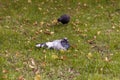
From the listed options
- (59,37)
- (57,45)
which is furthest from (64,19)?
(57,45)

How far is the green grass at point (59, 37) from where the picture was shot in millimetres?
6719

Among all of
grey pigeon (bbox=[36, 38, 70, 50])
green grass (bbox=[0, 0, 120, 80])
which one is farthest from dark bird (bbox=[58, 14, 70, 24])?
grey pigeon (bbox=[36, 38, 70, 50])

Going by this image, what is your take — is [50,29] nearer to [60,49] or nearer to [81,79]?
[60,49]

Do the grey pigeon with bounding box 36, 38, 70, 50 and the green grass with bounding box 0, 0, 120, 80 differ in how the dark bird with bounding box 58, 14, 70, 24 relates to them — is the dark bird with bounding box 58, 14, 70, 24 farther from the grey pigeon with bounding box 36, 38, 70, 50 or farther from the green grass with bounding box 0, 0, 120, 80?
the grey pigeon with bounding box 36, 38, 70, 50

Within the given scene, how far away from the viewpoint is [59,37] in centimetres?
899

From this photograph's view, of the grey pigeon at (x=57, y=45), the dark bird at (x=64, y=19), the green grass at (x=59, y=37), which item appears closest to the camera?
the green grass at (x=59, y=37)

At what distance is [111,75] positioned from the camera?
22.0 feet

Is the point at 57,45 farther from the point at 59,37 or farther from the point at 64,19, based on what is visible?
the point at 64,19

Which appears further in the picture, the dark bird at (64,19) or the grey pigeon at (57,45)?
the dark bird at (64,19)

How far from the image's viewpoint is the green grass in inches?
265

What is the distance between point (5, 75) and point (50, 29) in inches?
147

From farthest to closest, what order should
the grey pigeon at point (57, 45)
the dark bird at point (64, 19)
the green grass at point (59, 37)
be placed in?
the dark bird at point (64, 19), the grey pigeon at point (57, 45), the green grass at point (59, 37)

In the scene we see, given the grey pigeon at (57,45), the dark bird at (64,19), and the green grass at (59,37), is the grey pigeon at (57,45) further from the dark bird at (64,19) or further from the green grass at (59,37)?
the dark bird at (64,19)

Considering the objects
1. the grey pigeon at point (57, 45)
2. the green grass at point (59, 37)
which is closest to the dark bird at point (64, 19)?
the green grass at point (59, 37)
